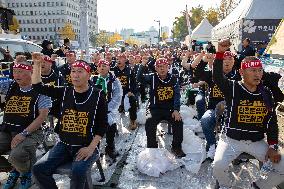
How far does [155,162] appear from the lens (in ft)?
15.4

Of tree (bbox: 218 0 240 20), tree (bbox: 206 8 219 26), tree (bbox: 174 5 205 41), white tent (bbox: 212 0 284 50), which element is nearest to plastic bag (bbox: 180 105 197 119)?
white tent (bbox: 212 0 284 50)

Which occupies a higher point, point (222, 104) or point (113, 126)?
point (222, 104)

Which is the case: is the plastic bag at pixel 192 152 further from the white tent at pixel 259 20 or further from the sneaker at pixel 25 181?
the white tent at pixel 259 20

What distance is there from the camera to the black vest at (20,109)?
167 inches

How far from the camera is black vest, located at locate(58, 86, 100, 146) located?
373 cm

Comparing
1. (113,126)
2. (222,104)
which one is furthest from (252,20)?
(113,126)

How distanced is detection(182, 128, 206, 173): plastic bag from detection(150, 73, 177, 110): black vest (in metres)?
0.73

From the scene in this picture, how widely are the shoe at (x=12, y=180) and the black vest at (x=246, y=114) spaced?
3066mm

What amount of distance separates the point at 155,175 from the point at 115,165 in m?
0.83

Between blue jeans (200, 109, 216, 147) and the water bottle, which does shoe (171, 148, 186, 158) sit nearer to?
blue jeans (200, 109, 216, 147)

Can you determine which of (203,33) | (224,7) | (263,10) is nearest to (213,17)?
(224,7)

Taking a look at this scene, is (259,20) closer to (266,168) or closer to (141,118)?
(141,118)

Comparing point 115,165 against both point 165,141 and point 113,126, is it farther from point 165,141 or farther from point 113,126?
point 165,141

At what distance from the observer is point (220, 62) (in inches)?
143
